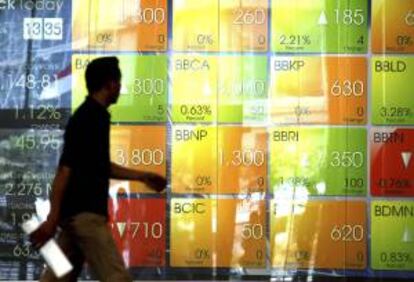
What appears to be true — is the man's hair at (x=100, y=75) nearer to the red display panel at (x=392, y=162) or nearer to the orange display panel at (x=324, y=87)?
the orange display panel at (x=324, y=87)

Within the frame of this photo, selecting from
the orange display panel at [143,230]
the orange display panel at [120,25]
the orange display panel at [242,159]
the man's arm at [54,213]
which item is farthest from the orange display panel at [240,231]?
the man's arm at [54,213]

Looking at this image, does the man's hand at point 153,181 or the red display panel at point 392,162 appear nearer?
the man's hand at point 153,181

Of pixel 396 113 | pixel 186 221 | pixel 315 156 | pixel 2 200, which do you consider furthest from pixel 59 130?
pixel 396 113

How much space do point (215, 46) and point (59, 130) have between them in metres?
1.41

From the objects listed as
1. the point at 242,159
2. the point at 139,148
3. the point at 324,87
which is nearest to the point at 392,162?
the point at 324,87

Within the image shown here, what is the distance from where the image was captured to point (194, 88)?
22.7 feet

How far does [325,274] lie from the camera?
692 cm

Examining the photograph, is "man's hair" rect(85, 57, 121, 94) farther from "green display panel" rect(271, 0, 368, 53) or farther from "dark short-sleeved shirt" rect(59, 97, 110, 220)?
"green display panel" rect(271, 0, 368, 53)

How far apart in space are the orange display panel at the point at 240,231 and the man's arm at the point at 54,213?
2292mm

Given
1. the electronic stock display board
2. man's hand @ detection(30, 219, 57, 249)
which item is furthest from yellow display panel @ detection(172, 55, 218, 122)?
man's hand @ detection(30, 219, 57, 249)

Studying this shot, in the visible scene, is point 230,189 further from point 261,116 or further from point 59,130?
point 59,130

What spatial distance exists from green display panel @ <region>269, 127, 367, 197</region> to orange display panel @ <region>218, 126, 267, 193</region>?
0.09 metres

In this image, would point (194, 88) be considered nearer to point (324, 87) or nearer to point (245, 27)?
point (245, 27)

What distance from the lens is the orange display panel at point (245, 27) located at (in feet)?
A: 22.7
